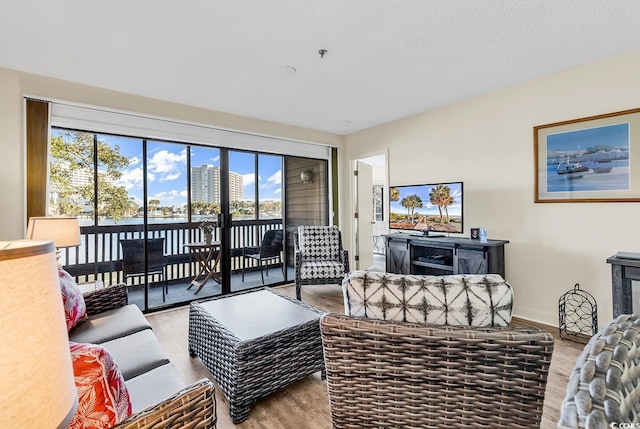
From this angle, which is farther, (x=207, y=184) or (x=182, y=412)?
(x=207, y=184)

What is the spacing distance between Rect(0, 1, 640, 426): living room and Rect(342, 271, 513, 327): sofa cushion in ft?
8.07

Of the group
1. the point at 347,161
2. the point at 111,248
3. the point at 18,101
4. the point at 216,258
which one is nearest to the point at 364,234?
the point at 347,161

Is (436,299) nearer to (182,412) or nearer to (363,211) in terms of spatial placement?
(182,412)

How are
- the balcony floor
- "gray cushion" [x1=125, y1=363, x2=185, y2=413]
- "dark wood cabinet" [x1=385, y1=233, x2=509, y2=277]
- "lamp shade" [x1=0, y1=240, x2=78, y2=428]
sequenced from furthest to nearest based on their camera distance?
the balcony floor
"dark wood cabinet" [x1=385, y1=233, x2=509, y2=277]
"gray cushion" [x1=125, y1=363, x2=185, y2=413]
"lamp shade" [x1=0, y1=240, x2=78, y2=428]

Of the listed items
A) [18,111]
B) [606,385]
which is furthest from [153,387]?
[18,111]

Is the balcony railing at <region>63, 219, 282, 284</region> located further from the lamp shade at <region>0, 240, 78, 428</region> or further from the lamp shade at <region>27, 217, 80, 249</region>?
the lamp shade at <region>0, 240, 78, 428</region>

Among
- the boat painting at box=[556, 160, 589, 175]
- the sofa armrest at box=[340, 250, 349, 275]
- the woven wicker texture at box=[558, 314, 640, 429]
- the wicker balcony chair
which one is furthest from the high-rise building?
the woven wicker texture at box=[558, 314, 640, 429]

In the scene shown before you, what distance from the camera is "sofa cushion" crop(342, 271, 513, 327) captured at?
1091 millimetres

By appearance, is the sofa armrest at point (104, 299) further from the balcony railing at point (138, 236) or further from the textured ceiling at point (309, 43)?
the textured ceiling at point (309, 43)

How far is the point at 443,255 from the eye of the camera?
3.64 metres

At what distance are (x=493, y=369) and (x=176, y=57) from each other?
3006 mm

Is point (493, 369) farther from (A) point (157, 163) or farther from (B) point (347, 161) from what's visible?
(B) point (347, 161)

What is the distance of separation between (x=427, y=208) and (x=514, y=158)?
3.59 ft

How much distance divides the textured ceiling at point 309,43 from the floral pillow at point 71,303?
1.76 meters
